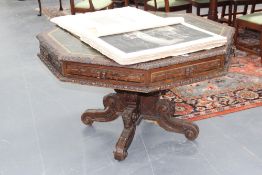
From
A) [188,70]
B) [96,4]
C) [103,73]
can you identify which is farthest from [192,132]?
[96,4]

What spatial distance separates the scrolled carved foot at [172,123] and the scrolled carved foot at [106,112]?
0.28 metres

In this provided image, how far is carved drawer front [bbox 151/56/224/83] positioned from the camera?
1.70 m

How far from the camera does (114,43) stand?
1753 millimetres

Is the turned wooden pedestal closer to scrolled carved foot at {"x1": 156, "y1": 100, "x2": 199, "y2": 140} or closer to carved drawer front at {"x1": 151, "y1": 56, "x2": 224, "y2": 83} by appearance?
scrolled carved foot at {"x1": 156, "y1": 100, "x2": 199, "y2": 140}

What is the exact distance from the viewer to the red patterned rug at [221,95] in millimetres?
2855

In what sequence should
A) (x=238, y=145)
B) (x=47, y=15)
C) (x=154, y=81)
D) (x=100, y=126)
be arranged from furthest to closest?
(x=47, y=15) < (x=100, y=126) < (x=238, y=145) < (x=154, y=81)

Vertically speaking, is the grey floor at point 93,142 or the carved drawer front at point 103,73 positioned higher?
the carved drawer front at point 103,73

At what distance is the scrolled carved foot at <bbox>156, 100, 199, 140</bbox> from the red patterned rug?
0.98 feet

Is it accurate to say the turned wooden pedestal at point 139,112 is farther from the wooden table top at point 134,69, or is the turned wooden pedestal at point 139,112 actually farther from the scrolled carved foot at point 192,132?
the wooden table top at point 134,69

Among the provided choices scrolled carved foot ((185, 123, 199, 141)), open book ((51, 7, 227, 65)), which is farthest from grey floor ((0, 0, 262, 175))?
open book ((51, 7, 227, 65))

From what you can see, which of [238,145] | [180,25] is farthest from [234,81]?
[180,25]

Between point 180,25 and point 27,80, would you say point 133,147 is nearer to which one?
point 180,25

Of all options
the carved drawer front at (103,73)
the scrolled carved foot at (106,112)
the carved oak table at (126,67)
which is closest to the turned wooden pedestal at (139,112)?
the scrolled carved foot at (106,112)

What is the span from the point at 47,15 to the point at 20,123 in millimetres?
3648
